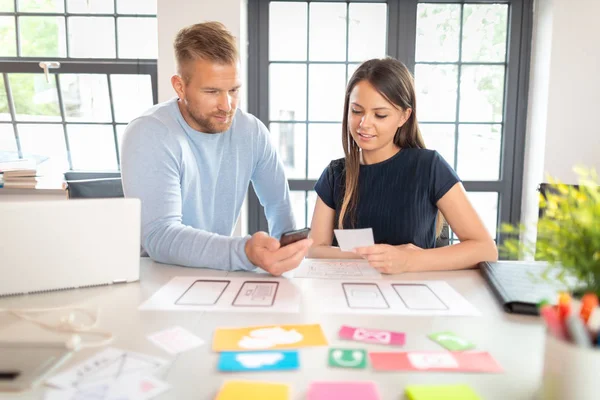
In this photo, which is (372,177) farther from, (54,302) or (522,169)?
(522,169)

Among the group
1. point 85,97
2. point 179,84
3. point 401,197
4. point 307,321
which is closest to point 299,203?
point 85,97

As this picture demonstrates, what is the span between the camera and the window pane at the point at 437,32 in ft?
10.9

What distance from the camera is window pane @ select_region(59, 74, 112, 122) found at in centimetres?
349

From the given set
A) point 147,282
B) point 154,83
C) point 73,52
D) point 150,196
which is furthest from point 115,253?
point 73,52

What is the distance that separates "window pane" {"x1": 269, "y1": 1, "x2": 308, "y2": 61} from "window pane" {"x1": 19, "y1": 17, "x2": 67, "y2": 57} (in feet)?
4.46

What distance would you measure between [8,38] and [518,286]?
351cm

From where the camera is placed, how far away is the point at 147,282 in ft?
4.42

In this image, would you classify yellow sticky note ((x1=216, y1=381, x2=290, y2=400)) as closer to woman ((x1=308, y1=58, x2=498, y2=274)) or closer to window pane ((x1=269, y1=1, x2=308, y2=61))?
woman ((x1=308, y1=58, x2=498, y2=274))

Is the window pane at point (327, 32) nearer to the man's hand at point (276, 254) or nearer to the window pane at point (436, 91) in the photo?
the window pane at point (436, 91)

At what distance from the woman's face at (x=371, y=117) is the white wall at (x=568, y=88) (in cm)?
151

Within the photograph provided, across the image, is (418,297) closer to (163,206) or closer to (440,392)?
(440,392)

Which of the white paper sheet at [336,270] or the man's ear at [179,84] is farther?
the man's ear at [179,84]

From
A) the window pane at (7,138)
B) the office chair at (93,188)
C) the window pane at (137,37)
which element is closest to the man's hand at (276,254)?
the office chair at (93,188)

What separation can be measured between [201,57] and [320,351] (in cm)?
114
